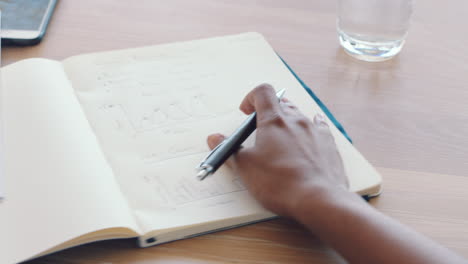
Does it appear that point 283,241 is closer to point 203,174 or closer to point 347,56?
point 203,174

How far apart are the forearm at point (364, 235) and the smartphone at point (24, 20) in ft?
1.77

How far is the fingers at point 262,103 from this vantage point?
63 cm

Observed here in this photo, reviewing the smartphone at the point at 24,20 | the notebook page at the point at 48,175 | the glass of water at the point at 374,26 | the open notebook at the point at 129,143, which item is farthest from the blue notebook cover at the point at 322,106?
the smartphone at the point at 24,20

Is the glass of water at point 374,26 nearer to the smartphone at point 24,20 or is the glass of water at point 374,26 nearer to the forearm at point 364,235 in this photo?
the forearm at point 364,235

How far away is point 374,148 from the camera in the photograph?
668 mm

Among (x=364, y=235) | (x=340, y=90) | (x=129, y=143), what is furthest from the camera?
(x=340, y=90)

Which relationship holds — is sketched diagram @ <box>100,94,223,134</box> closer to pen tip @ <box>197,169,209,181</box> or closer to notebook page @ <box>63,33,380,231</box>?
notebook page @ <box>63,33,380,231</box>

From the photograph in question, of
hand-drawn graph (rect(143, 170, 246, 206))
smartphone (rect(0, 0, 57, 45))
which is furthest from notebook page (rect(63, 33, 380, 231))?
smartphone (rect(0, 0, 57, 45))

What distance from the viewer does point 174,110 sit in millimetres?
685

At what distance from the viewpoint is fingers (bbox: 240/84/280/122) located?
63cm

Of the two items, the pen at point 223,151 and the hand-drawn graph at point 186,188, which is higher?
the pen at point 223,151

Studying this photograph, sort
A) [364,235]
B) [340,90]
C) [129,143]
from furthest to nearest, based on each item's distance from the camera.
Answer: [340,90]
[129,143]
[364,235]

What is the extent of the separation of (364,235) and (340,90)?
33 centimetres

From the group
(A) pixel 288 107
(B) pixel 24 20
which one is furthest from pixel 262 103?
(B) pixel 24 20
